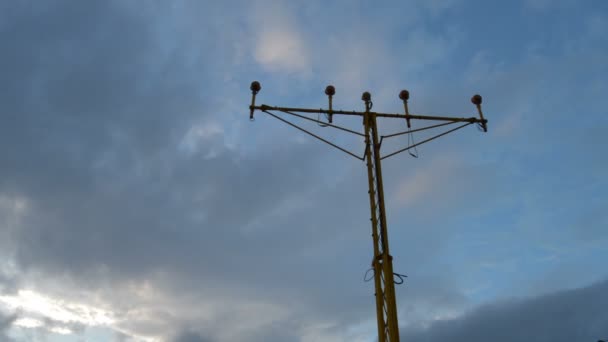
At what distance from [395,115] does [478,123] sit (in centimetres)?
301

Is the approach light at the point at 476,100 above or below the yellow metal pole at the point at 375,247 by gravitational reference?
above

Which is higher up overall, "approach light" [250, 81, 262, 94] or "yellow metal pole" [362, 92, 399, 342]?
"approach light" [250, 81, 262, 94]

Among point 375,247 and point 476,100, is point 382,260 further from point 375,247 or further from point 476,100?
point 476,100

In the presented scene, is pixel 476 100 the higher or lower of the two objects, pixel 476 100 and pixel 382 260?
the higher

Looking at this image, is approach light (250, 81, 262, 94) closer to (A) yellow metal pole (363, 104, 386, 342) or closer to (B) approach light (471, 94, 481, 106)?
(A) yellow metal pole (363, 104, 386, 342)

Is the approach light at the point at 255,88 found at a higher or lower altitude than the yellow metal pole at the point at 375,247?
higher

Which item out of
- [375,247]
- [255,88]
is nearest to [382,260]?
[375,247]

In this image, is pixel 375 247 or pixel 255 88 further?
pixel 255 88

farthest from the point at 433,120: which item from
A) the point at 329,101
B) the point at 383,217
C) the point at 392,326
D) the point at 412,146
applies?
the point at 392,326

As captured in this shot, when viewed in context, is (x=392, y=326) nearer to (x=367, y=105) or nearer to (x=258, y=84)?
(x=367, y=105)

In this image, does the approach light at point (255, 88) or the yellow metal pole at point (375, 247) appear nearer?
the yellow metal pole at point (375, 247)

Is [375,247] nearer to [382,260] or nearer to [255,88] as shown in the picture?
[382,260]

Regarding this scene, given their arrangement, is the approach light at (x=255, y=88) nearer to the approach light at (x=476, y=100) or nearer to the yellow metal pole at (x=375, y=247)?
the yellow metal pole at (x=375, y=247)

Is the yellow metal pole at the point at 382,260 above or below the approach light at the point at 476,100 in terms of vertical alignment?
below
